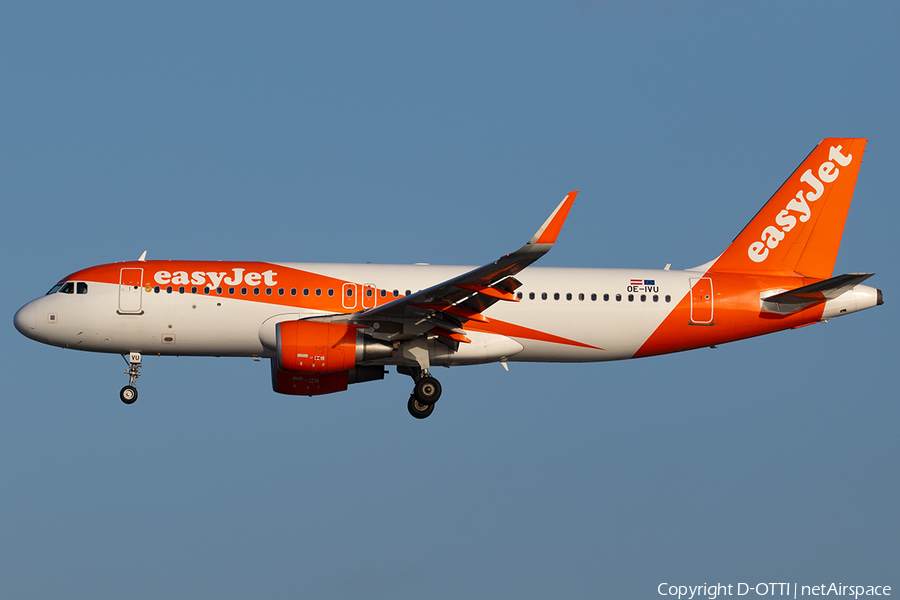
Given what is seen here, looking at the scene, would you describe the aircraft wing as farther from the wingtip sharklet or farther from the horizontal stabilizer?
the horizontal stabilizer

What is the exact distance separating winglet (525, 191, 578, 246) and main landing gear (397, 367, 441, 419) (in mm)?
8068

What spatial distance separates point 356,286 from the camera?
32125 millimetres

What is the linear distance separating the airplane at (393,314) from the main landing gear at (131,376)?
0.12 feet

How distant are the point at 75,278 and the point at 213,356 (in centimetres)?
463

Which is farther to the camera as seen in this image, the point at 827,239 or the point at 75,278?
the point at 827,239

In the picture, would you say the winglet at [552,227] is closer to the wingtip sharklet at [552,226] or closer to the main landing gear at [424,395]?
the wingtip sharklet at [552,226]

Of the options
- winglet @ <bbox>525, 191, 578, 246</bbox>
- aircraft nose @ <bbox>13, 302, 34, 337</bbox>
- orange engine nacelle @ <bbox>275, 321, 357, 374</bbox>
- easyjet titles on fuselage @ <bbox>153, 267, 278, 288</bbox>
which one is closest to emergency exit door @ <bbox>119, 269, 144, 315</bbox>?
easyjet titles on fuselage @ <bbox>153, 267, 278, 288</bbox>

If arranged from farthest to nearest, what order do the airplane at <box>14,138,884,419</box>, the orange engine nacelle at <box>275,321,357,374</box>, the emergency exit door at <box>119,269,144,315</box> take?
the emergency exit door at <box>119,269,144,315</box> < the airplane at <box>14,138,884,419</box> < the orange engine nacelle at <box>275,321,357,374</box>

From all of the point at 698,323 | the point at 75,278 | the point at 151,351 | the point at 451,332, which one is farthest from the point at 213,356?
the point at 698,323

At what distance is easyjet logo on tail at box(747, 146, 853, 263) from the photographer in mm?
34844

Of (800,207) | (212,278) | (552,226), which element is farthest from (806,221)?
(212,278)

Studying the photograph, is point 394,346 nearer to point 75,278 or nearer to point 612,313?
point 612,313

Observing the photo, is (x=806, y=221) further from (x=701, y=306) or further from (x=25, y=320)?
(x=25, y=320)

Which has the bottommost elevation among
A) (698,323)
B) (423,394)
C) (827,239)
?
(423,394)
